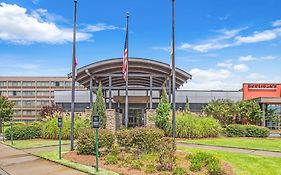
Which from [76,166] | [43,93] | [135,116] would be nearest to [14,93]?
[43,93]

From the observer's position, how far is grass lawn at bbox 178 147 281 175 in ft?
37.4

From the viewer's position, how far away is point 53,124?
82.6ft

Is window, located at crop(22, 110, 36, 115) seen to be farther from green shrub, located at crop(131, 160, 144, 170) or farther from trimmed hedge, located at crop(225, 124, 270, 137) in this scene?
green shrub, located at crop(131, 160, 144, 170)

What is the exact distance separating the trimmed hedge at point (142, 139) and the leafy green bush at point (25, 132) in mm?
12877

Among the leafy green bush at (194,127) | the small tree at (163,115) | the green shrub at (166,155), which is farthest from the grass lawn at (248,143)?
the green shrub at (166,155)

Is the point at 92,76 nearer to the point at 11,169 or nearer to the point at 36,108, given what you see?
the point at 11,169

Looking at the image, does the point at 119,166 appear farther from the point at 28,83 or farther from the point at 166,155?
the point at 28,83

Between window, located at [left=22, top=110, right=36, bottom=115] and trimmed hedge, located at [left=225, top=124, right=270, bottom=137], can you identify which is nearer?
trimmed hedge, located at [left=225, top=124, right=270, bottom=137]

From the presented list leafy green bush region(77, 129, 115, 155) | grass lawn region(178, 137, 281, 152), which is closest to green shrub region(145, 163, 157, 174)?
leafy green bush region(77, 129, 115, 155)

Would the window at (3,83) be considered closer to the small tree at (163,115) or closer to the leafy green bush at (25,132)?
the leafy green bush at (25,132)

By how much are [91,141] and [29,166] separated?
9.36ft

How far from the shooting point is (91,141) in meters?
15.1

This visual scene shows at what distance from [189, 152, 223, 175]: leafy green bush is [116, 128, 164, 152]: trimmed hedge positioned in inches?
85.6

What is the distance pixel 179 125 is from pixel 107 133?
9.89 m
